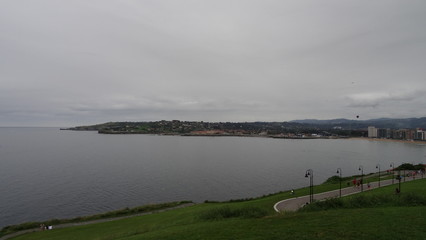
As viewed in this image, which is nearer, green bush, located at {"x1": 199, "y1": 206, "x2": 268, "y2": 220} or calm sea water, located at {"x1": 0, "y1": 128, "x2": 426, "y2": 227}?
green bush, located at {"x1": 199, "y1": 206, "x2": 268, "y2": 220}

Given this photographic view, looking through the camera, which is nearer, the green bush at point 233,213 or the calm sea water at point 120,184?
the green bush at point 233,213

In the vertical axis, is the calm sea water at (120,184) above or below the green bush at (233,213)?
below

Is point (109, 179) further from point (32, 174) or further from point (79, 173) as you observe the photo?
point (32, 174)

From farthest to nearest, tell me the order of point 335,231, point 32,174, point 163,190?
Result: point 32,174 → point 163,190 → point 335,231

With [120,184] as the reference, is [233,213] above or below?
above

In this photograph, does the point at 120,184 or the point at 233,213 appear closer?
the point at 233,213

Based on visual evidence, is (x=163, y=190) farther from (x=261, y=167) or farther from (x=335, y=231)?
(x=335, y=231)

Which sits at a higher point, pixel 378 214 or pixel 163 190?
pixel 378 214

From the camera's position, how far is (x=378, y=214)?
1540 centimetres

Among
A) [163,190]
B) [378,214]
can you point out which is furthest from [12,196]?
[378,214]

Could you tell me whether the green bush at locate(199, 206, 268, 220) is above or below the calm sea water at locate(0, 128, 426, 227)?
above

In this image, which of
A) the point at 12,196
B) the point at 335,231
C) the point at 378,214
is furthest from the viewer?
the point at 12,196

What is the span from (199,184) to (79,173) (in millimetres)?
30486

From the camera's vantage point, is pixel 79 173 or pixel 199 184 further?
pixel 79 173
